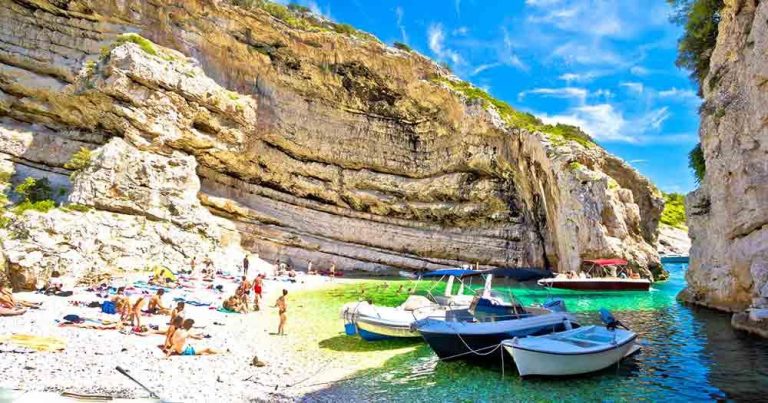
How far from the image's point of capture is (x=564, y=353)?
10906 mm

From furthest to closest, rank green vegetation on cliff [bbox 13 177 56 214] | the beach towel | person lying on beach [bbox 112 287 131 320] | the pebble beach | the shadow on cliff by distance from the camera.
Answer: green vegetation on cliff [bbox 13 177 56 214]
person lying on beach [bbox 112 287 131 320]
the shadow on cliff
the beach towel
the pebble beach

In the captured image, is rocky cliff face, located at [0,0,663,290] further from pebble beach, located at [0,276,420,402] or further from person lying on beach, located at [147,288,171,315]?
pebble beach, located at [0,276,420,402]

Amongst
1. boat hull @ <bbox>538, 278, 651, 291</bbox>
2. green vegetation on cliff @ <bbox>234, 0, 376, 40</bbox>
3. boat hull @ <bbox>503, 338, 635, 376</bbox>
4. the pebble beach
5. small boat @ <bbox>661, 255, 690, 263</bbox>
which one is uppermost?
green vegetation on cliff @ <bbox>234, 0, 376, 40</bbox>

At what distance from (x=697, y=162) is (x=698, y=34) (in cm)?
712

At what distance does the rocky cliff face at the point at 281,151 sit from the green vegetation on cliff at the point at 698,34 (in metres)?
11.3

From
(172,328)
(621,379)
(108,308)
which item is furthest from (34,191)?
(621,379)

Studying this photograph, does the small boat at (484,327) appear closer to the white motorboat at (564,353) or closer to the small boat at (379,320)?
the white motorboat at (564,353)

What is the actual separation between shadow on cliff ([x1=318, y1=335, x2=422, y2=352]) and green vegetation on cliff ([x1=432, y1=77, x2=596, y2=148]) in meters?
27.4

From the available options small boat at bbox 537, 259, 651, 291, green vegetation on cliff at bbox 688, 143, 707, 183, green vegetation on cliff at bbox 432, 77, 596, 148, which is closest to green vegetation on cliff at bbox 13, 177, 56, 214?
green vegetation on cliff at bbox 432, 77, 596, 148

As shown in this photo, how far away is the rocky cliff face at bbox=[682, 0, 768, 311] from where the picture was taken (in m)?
16.4

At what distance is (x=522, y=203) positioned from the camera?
4288cm

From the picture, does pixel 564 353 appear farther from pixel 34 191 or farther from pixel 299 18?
pixel 299 18

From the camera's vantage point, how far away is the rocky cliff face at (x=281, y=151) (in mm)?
32938

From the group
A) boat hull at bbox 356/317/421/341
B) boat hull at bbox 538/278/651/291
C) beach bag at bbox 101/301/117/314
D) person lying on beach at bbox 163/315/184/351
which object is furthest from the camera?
boat hull at bbox 538/278/651/291
